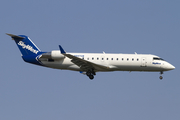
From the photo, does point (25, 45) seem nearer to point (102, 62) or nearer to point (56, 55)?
point (56, 55)

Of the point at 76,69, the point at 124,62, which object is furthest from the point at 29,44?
the point at 124,62

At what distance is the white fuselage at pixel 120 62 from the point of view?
28.8 meters

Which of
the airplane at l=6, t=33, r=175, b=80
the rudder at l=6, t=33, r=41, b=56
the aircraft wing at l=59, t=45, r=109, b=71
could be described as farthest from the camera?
the rudder at l=6, t=33, r=41, b=56

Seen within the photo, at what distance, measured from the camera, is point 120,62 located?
28.8 meters

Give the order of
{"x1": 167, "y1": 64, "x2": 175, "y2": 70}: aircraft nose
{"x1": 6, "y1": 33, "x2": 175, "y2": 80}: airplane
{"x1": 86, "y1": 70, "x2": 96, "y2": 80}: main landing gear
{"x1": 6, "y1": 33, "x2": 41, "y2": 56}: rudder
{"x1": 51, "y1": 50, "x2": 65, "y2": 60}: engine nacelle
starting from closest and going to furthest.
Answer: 1. {"x1": 6, "y1": 33, "x2": 175, "y2": 80}: airplane
2. {"x1": 51, "y1": 50, "x2": 65, "y2": 60}: engine nacelle
3. {"x1": 167, "y1": 64, "x2": 175, "y2": 70}: aircraft nose
4. {"x1": 86, "y1": 70, "x2": 96, "y2": 80}: main landing gear
5. {"x1": 6, "y1": 33, "x2": 41, "y2": 56}: rudder

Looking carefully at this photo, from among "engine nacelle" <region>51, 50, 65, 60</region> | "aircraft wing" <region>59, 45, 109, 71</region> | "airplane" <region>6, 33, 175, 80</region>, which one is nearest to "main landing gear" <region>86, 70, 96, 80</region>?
"airplane" <region>6, 33, 175, 80</region>

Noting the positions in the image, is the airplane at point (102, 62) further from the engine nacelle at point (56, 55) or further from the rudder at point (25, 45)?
the rudder at point (25, 45)

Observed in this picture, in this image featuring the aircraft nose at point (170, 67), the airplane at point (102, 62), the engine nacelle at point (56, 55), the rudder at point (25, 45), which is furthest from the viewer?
the rudder at point (25, 45)

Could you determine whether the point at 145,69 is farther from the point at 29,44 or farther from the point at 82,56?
the point at 29,44

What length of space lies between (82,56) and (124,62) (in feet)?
15.6

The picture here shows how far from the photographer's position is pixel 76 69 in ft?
96.8

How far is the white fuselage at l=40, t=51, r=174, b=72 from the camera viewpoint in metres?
28.8

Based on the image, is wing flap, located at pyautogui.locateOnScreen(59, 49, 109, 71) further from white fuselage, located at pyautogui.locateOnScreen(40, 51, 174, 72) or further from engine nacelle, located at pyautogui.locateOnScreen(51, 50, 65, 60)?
engine nacelle, located at pyautogui.locateOnScreen(51, 50, 65, 60)

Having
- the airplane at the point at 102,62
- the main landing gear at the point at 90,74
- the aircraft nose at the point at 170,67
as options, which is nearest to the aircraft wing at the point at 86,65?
the airplane at the point at 102,62
